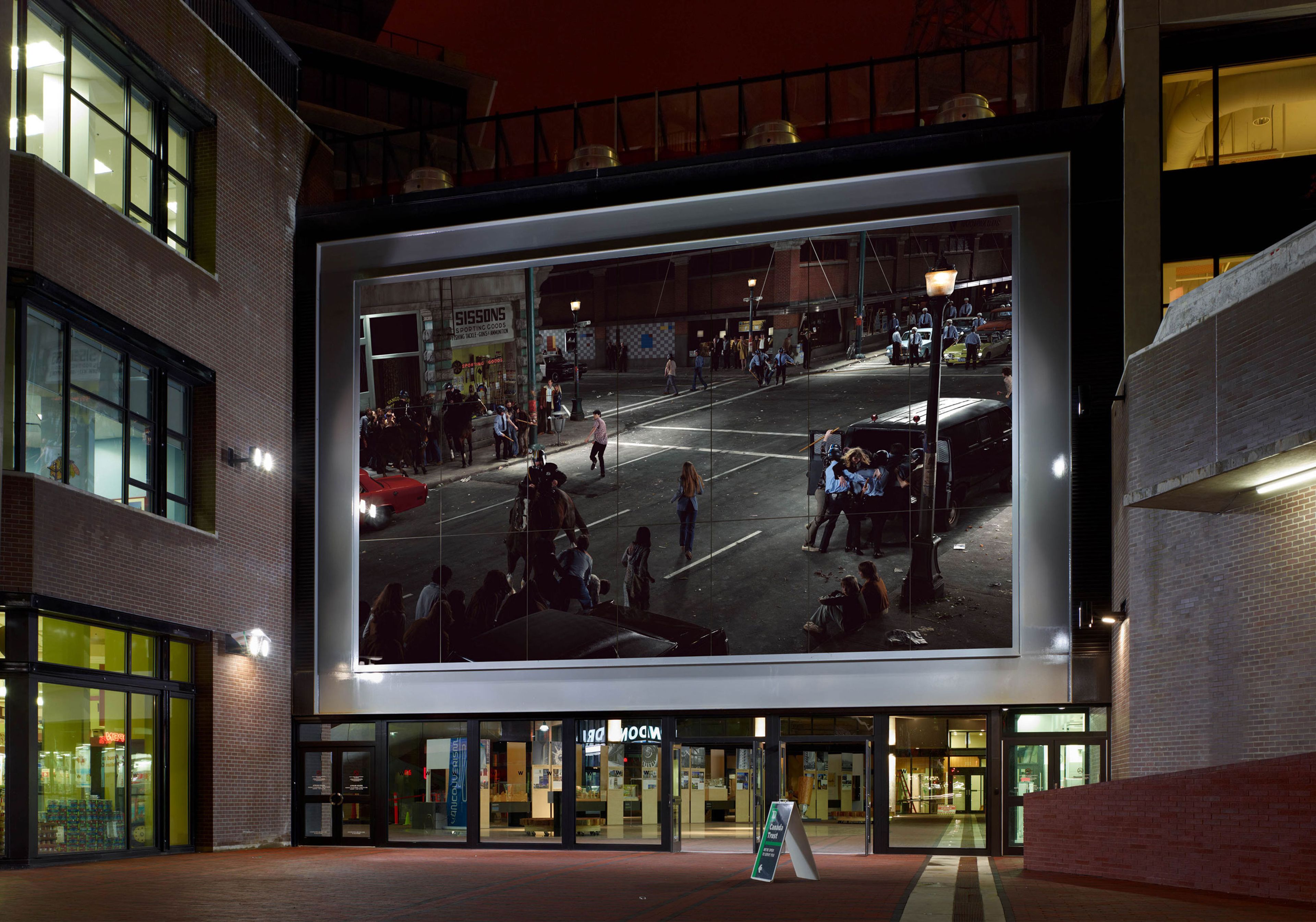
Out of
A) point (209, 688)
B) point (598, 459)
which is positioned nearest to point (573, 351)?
point (598, 459)

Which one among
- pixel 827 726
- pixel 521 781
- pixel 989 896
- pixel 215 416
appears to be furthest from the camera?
pixel 521 781

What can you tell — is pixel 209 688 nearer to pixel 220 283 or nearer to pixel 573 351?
pixel 220 283

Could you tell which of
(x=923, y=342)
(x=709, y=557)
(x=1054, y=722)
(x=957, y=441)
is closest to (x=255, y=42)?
(x=709, y=557)

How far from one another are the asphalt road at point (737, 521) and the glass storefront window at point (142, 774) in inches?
196

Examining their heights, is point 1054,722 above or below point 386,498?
below

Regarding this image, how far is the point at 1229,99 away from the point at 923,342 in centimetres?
565

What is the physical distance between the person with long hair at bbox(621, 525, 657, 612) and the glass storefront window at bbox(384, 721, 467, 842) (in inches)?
152

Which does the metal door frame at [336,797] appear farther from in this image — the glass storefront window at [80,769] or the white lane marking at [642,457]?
the white lane marking at [642,457]

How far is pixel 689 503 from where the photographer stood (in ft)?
70.4

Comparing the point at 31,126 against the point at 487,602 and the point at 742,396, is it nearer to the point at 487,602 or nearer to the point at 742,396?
the point at 487,602

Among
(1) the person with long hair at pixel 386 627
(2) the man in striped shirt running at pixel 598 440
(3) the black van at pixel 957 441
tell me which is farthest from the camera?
(1) the person with long hair at pixel 386 627

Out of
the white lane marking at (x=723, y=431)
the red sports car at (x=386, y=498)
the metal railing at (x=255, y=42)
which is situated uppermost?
the metal railing at (x=255, y=42)

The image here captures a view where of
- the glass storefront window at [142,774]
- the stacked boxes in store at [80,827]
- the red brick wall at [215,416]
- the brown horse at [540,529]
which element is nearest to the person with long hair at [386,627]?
the red brick wall at [215,416]

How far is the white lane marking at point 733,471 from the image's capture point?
21.3 meters
